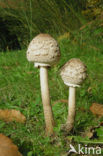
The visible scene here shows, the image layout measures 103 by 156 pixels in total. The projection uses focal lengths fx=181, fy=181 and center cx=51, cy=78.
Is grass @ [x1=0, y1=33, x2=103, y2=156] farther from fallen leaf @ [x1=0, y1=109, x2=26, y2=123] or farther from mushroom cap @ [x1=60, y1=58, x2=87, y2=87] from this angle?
mushroom cap @ [x1=60, y1=58, x2=87, y2=87]

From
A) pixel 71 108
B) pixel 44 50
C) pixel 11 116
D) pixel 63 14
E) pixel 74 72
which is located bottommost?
pixel 11 116

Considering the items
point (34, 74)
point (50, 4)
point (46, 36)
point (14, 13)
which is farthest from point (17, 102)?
point (14, 13)

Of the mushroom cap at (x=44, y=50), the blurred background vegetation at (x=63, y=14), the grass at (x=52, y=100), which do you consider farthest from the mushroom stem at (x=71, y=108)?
the blurred background vegetation at (x=63, y=14)

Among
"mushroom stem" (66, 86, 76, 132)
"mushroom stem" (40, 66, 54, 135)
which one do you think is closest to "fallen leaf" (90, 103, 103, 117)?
"mushroom stem" (66, 86, 76, 132)

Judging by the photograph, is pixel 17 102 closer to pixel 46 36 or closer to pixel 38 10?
pixel 46 36

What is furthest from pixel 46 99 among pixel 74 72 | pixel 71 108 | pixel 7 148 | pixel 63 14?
pixel 63 14

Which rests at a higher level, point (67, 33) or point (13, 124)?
point (67, 33)

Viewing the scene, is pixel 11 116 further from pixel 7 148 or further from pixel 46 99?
pixel 7 148

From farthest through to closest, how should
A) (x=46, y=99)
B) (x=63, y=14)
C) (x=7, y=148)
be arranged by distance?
1. (x=63, y=14)
2. (x=46, y=99)
3. (x=7, y=148)

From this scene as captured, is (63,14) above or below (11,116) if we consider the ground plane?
above
